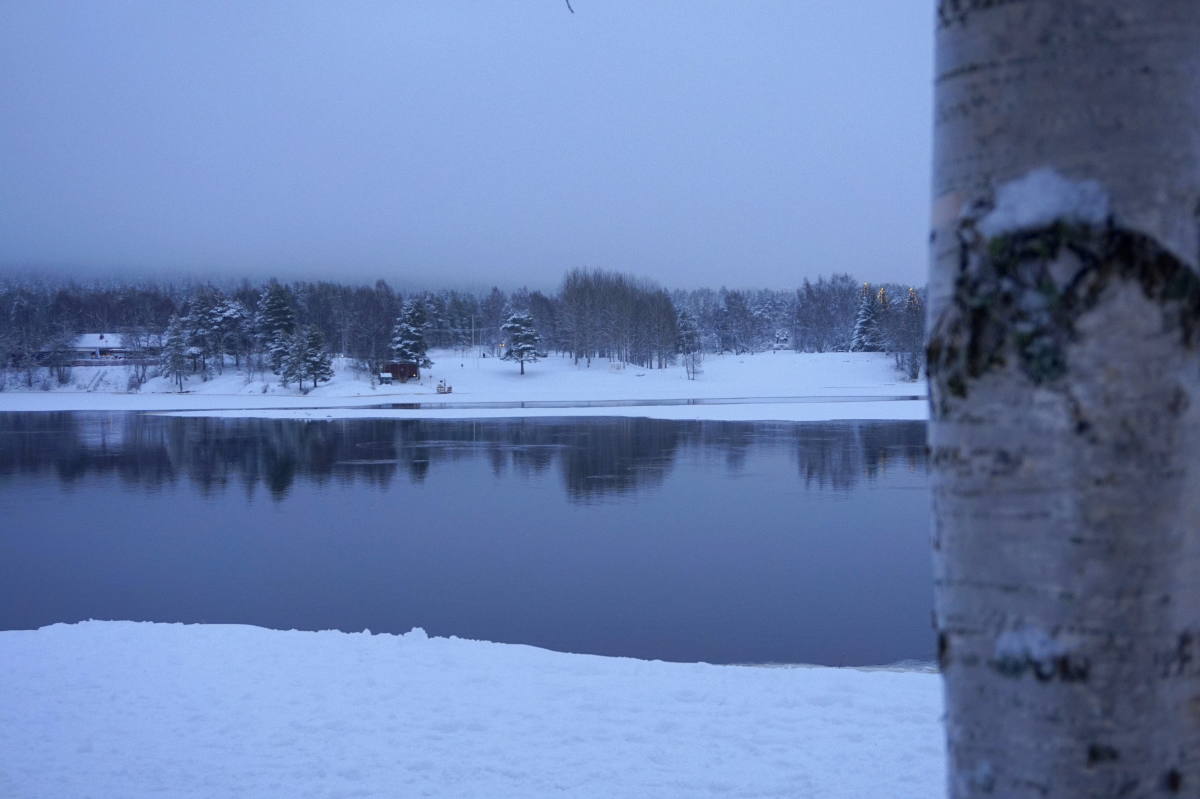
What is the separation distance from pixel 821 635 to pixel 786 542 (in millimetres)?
4549

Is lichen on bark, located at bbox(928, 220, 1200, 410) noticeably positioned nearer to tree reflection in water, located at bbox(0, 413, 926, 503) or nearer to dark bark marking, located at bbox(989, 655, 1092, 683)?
dark bark marking, located at bbox(989, 655, 1092, 683)

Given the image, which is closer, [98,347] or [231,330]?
[231,330]

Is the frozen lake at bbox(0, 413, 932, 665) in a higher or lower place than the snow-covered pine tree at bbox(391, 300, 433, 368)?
lower

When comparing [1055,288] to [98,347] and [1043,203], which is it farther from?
[98,347]

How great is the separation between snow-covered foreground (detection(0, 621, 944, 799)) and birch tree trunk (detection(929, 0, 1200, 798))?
14.8 feet

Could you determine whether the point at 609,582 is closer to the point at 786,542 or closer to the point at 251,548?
the point at 786,542

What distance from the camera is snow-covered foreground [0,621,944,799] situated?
5098mm

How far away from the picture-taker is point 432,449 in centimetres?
2838

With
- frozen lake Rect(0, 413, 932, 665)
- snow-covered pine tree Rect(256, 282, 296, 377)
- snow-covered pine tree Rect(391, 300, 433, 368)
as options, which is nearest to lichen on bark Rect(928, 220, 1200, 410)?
frozen lake Rect(0, 413, 932, 665)

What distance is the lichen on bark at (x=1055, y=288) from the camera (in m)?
0.73

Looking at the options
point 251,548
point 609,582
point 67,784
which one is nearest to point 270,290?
point 251,548

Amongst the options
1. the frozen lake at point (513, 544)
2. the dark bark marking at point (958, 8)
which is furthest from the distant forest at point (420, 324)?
the dark bark marking at point (958, 8)

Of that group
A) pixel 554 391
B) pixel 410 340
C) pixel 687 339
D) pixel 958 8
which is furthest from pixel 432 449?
pixel 687 339

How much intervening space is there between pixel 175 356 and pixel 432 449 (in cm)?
4666
